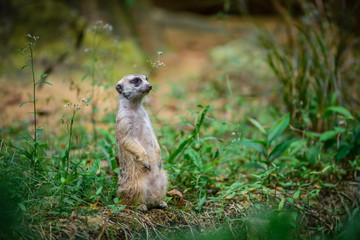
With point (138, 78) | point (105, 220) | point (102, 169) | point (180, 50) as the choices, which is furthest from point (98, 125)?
point (180, 50)

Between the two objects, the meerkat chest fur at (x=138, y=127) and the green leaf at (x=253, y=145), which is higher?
the meerkat chest fur at (x=138, y=127)

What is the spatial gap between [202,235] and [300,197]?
107 cm

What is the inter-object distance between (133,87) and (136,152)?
0.56 metres

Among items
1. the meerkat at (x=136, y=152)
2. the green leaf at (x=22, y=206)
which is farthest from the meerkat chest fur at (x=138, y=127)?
the green leaf at (x=22, y=206)

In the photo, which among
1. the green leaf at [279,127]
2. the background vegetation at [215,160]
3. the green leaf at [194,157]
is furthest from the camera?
the green leaf at [279,127]

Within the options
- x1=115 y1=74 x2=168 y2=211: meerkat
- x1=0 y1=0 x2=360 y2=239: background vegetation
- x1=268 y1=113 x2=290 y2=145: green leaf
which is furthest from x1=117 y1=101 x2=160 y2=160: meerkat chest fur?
x1=268 y1=113 x2=290 y2=145: green leaf

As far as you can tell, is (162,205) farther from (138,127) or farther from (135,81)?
(135,81)

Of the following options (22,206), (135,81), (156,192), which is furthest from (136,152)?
(22,206)

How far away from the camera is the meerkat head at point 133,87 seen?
2592 millimetres

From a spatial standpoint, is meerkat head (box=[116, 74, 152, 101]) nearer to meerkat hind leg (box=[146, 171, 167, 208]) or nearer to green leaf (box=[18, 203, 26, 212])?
meerkat hind leg (box=[146, 171, 167, 208])

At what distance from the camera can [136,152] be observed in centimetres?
243

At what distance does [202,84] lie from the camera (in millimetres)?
7391

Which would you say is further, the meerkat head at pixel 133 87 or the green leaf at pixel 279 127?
the green leaf at pixel 279 127

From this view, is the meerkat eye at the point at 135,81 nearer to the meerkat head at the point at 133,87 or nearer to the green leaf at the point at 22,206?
the meerkat head at the point at 133,87
